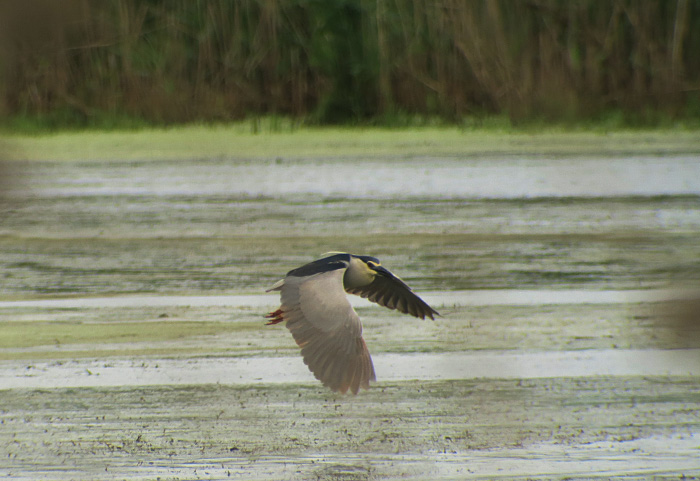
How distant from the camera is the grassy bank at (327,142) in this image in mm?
12320

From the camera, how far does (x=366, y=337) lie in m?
5.15

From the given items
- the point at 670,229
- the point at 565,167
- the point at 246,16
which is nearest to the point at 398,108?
the point at 246,16

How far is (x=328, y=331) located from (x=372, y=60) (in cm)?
1081

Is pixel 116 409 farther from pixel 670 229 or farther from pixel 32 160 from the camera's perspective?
pixel 32 160

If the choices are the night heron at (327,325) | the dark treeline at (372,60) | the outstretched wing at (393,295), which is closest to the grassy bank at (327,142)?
the dark treeline at (372,60)

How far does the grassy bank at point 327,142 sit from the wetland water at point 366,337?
7.58 feet

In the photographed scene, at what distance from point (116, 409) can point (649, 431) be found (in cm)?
198

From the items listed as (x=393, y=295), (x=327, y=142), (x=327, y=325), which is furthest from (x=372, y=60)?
(x=327, y=325)

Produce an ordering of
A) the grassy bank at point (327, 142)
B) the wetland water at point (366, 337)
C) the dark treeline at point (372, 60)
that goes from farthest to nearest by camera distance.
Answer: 1. the dark treeline at point (372, 60)
2. the grassy bank at point (327, 142)
3. the wetland water at point (366, 337)

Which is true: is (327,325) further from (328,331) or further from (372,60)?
(372,60)

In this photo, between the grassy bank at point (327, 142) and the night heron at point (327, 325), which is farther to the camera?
the grassy bank at point (327, 142)

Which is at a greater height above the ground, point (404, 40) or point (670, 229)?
point (404, 40)

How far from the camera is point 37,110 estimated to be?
13.9 metres

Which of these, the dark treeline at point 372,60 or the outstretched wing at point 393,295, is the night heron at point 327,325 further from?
the dark treeline at point 372,60
